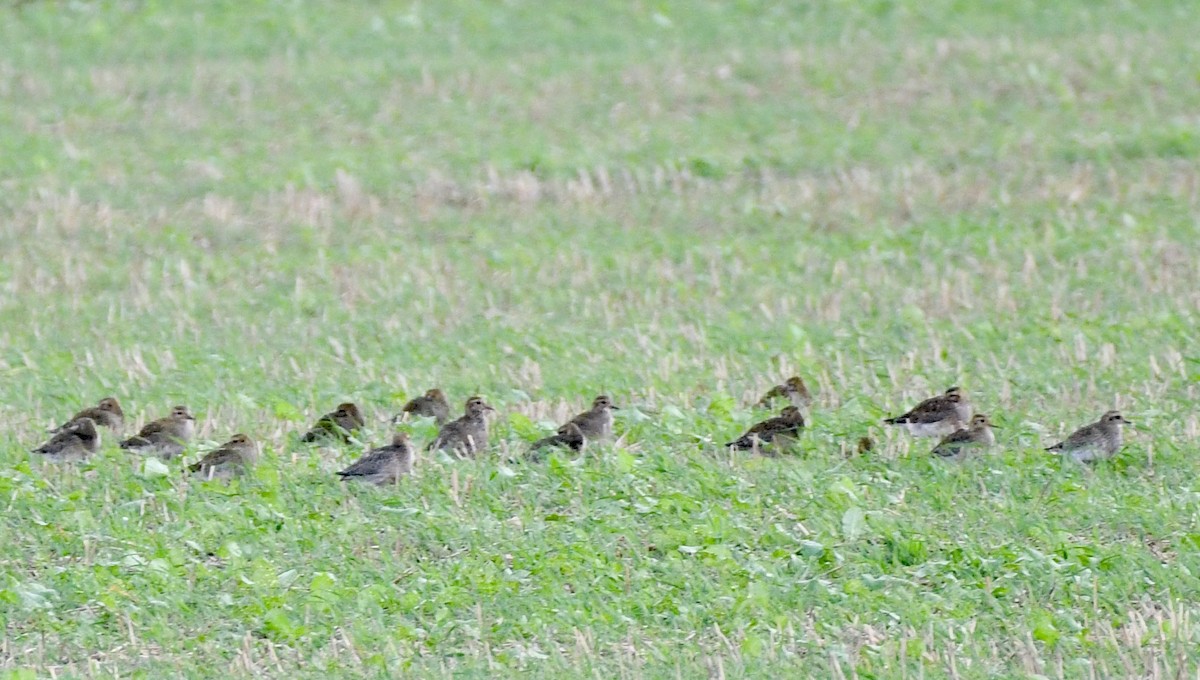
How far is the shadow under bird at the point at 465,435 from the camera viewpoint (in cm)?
1077

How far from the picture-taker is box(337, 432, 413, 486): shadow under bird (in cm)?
1003

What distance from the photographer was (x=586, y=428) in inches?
431

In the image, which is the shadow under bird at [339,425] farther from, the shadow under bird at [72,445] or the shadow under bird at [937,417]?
the shadow under bird at [937,417]

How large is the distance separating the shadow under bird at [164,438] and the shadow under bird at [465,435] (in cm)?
148

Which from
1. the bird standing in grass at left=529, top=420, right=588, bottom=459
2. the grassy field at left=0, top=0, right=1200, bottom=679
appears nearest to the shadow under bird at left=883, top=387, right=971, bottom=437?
the grassy field at left=0, top=0, right=1200, bottom=679

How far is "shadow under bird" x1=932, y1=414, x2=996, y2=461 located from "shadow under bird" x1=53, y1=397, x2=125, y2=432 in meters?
5.11

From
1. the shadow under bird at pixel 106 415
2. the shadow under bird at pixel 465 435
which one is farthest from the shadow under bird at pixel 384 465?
the shadow under bird at pixel 106 415

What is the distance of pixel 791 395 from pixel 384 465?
3052mm

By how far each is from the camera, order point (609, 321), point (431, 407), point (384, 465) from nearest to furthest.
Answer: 1. point (384, 465)
2. point (431, 407)
3. point (609, 321)

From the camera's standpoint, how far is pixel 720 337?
13984 millimetres

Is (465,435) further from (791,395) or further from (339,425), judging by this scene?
(791,395)

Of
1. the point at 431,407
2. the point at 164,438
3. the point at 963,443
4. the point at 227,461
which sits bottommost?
the point at 431,407

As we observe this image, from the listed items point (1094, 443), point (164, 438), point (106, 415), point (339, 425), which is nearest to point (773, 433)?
point (1094, 443)

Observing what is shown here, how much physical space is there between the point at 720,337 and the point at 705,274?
2414 mm
